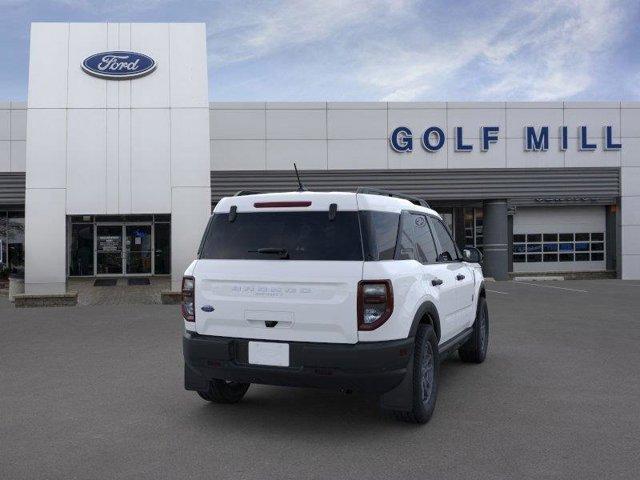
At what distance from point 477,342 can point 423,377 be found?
98.3 inches

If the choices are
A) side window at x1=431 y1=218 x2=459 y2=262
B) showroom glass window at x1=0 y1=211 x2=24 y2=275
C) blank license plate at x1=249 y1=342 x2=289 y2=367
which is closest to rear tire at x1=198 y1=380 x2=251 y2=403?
blank license plate at x1=249 y1=342 x2=289 y2=367

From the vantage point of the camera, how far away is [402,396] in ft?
15.0

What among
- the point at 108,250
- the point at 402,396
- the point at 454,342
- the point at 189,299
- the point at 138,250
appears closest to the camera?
the point at 402,396

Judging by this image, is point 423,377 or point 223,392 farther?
point 223,392

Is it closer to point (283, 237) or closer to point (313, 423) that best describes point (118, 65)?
point (283, 237)

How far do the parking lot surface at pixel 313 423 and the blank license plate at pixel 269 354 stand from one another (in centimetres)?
59

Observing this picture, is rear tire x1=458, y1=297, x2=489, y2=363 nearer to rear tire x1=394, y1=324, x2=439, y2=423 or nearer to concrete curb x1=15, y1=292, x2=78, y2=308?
rear tire x1=394, y1=324, x2=439, y2=423

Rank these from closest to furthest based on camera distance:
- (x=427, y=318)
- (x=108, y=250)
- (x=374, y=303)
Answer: (x=374, y=303)
(x=427, y=318)
(x=108, y=250)

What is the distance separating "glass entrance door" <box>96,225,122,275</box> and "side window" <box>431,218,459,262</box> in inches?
800

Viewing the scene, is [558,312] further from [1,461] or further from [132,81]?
[132,81]

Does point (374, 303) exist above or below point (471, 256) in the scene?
below

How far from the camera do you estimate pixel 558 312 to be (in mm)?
12797

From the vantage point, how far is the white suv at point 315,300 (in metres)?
4.40

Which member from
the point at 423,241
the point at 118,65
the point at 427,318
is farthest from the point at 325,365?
the point at 118,65
